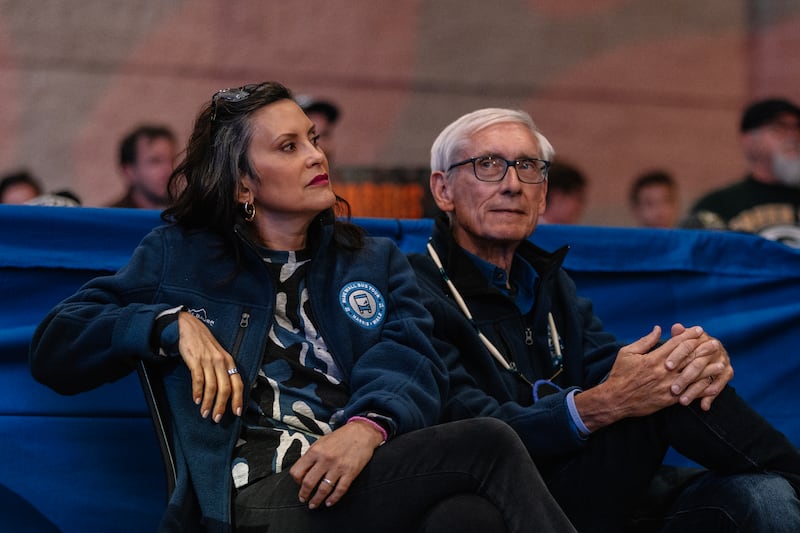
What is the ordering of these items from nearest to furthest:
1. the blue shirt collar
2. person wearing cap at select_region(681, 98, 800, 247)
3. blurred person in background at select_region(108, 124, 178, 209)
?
the blue shirt collar < blurred person in background at select_region(108, 124, 178, 209) < person wearing cap at select_region(681, 98, 800, 247)

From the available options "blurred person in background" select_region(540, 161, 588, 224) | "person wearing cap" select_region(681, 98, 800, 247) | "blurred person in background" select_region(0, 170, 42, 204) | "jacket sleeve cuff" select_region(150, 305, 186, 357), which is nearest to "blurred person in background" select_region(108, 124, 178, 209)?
"blurred person in background" select_region(0, 170, 42, 204)

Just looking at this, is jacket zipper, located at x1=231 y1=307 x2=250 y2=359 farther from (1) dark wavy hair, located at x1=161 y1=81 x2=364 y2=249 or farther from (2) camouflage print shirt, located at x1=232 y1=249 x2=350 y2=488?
(1) dark wavy hair, located at x1=161 y1=81 x2=364 y2=249

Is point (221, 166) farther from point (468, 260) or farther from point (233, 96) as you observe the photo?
point (468, 260)

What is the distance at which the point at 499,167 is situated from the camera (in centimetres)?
234

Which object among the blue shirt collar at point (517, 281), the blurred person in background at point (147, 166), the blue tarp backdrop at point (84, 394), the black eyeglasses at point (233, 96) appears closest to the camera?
the black eyeglasses at point (233, 96)

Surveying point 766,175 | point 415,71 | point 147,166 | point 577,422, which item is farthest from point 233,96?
point 415,71

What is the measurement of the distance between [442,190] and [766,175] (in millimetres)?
2778

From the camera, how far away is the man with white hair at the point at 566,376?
1928mm

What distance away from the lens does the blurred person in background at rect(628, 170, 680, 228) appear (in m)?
5.46

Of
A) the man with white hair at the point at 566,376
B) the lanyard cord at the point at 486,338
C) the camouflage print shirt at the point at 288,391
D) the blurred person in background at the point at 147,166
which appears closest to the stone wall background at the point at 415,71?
the blurred person in background at the point at 147,166

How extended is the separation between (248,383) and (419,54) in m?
4.41

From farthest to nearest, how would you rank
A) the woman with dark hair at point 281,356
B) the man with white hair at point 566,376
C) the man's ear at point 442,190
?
the man's ear at point 442,190 < the man with white hair at point 566,376 < the woman with dark hair at point 281,356

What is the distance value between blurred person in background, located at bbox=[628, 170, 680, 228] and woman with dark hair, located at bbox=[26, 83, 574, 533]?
3.63 m

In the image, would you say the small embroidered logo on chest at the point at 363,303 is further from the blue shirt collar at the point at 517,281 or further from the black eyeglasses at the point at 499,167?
the black eyeglasses at the point at 499,167
